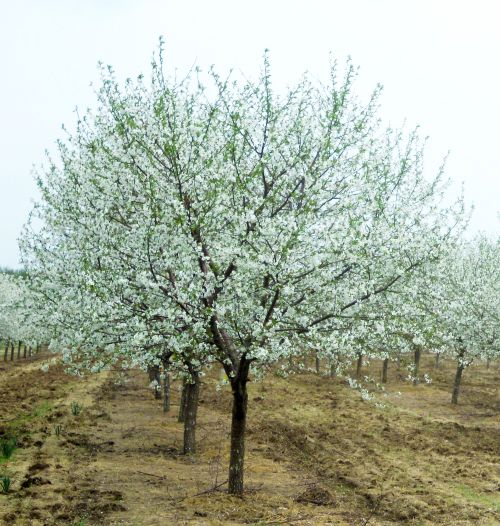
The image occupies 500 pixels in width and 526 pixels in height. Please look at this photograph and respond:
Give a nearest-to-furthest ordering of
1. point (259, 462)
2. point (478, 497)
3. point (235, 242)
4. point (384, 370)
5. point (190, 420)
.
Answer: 1. point (235, 242)
2. point (478, 497)
3. point (259, 462)
4. point (190, 420)
5. point (384, 370)

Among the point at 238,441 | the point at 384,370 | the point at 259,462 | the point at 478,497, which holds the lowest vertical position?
the point at 478,497

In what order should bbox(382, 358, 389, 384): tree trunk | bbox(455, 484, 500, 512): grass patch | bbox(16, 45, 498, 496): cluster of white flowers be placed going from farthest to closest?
bbox(382, 358, 389, 384): tree trunk < bbox(455, 484, 500, 512): grass patch < bbox(16, 45, 498, 496): cluster of white flowers

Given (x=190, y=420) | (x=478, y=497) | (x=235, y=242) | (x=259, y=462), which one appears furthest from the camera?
(x=190, y=420)

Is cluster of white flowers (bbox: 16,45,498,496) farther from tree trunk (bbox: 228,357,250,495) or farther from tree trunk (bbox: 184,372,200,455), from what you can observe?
tree trunk (bbox: 184,372,200,455)

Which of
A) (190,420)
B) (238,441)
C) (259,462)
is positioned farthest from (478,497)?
(190,420)

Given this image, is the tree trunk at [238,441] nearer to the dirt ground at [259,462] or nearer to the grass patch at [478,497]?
the dirt ground at [259,462]

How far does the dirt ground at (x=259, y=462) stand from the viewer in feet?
38.5

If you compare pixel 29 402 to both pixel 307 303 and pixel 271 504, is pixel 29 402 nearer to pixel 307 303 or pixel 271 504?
pixel 271 504

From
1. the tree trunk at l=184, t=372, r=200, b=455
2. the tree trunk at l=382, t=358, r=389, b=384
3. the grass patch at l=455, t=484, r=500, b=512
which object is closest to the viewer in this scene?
the grass patch at l=455, t=484, r=500, b=512

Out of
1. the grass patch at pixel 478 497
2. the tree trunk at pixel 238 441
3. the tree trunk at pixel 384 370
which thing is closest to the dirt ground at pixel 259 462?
the grass patch at pixel 478 497

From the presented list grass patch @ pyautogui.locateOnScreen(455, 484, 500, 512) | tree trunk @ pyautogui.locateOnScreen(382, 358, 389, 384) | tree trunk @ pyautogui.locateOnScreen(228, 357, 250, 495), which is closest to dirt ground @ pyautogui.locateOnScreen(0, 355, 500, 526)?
grass patch @ pyautogui.locateOnScreen(455, 484, 500, 512)

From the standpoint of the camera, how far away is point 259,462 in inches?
656

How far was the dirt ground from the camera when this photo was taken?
11.7m

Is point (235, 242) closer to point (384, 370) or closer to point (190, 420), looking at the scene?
point (190, 420)
